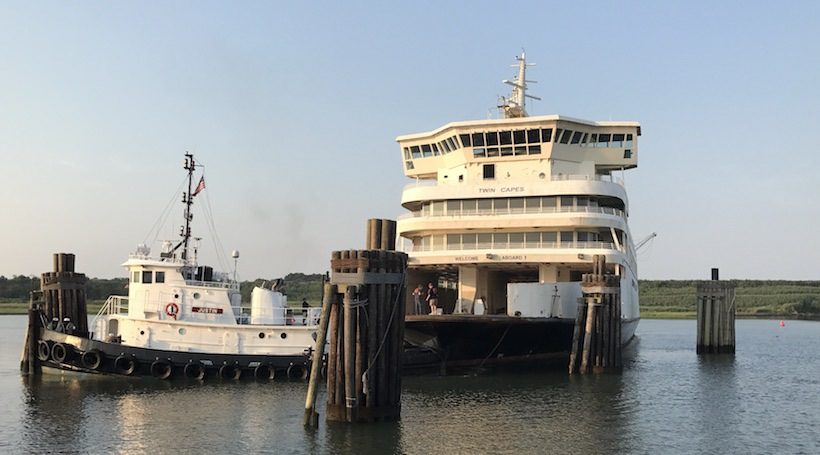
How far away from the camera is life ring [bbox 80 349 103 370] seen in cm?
2623

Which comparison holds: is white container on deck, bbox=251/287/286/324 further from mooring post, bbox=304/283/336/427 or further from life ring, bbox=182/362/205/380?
mooring post, bbox=304/283/336/427

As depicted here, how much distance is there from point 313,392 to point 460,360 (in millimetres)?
12492

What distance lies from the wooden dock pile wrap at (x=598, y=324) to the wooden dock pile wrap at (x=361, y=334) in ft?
41.5

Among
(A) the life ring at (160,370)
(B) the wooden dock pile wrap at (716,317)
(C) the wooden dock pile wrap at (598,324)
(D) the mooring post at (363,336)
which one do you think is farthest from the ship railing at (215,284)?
(B) the wooden dock pile wrap at (716,317)

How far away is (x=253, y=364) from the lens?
26.7 m

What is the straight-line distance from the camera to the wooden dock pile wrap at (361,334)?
16531 millimetres

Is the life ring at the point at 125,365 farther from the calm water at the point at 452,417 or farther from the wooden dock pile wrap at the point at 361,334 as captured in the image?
the wooden dock pile wrap at the point at 361,334

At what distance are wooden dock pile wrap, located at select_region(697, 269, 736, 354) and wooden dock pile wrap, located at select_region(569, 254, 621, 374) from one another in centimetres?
1348

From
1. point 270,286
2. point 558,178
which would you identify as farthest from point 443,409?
point 558,178

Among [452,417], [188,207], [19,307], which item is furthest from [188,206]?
[19,307]

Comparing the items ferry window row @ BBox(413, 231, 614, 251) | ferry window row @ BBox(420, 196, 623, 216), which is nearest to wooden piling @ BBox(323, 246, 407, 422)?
ferry window row @ BBox(413, 231, 614, 251)

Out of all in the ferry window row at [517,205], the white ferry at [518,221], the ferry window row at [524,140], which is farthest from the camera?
the ferry window row at [524,140]

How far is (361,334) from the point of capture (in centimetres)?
1653

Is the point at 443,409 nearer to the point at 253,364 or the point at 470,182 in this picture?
the point at 253,364
